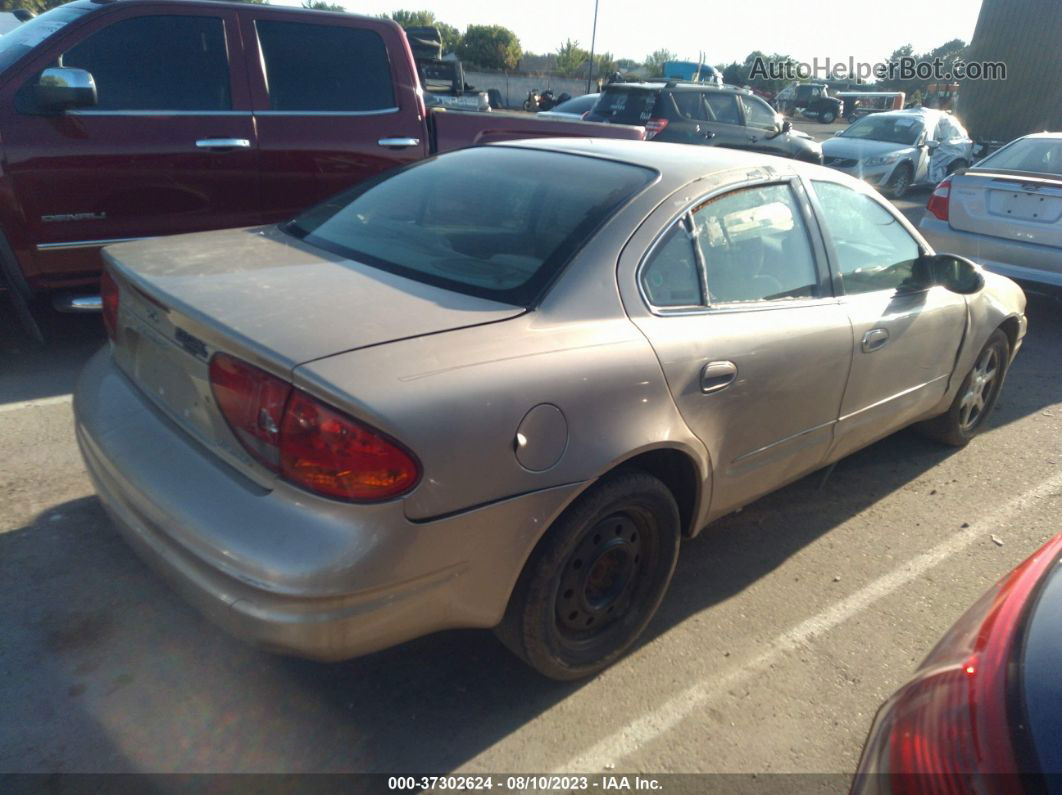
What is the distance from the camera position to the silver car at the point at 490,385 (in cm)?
197

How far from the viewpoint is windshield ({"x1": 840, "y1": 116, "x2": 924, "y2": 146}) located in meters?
14.5

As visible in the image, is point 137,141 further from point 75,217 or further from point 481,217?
point 481,217

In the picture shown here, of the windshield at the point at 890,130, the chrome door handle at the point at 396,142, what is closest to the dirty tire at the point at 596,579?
the chrome door handle at the point at 396,142

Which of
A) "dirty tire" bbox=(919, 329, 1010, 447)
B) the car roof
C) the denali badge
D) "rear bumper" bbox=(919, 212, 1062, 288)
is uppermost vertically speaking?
the car roof

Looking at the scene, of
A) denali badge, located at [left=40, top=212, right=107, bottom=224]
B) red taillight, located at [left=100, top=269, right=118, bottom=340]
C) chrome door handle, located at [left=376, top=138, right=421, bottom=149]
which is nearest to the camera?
red taillight, located at [left=100, top=269, right=118, bottom=340]

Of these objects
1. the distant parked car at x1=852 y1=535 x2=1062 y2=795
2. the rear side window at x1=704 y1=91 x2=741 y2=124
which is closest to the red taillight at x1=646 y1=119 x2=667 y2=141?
the rear side window at x1=704 y1=91 x2=741 y2=124

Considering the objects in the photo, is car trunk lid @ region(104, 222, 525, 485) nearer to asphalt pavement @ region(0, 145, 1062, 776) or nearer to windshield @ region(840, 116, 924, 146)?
asphalt pavement @ region(0, 145, 1062, 776)

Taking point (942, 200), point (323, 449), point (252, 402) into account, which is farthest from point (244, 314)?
point (942, 200)

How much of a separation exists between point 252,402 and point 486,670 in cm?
119

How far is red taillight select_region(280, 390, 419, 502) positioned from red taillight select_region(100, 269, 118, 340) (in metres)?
1.14

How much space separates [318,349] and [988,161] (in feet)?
25.9

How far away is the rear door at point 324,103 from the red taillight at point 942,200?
4.72 m

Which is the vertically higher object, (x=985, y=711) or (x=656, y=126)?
(x=656, y=126)

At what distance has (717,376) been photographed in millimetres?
2688
